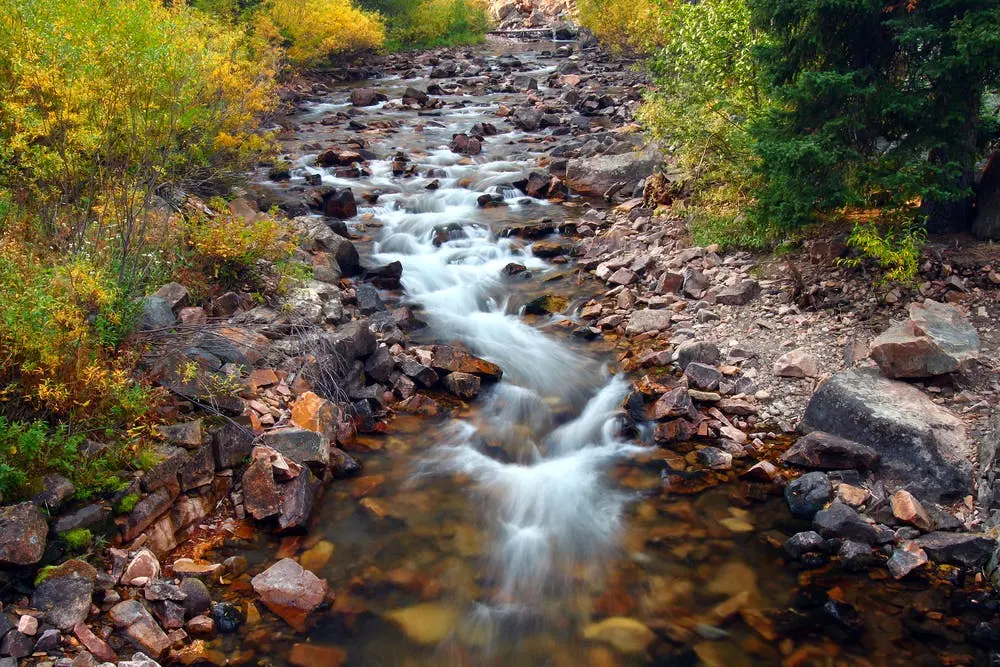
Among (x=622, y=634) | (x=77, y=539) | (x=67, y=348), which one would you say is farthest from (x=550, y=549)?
(x=67, y=348)

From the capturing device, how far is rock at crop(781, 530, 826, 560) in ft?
20.5

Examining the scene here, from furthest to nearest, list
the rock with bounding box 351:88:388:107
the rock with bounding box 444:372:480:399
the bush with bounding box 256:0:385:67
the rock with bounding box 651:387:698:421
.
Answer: the bush with bounding box 256:0:385:67
the rock with bounding box 351:88:388:107
the rock with bounding box 444:372:480:399
the rock with bounding box 651:387:698:421

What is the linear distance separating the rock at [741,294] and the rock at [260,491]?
6327 millimetres

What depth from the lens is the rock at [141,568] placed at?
208 inches

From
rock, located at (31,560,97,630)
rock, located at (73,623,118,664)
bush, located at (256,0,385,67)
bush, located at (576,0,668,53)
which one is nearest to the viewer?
rock, located at (73,623,118,664)

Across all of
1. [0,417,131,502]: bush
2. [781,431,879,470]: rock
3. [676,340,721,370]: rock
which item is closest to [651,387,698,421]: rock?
[676,340,721,370]: rock

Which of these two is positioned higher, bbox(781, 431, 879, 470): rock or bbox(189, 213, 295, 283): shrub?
bbox(189, 213, 295, 283): shrub

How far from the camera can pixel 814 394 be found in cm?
760

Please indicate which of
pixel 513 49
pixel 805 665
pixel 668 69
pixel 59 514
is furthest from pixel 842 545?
pixel 513 49

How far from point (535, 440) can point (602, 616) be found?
8.87ft

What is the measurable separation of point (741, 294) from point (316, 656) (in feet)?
22.9

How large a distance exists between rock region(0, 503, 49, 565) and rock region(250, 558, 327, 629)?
153 centimetres

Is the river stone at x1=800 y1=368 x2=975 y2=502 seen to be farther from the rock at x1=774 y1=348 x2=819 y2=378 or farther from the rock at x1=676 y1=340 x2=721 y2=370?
the rock at x1=676 y1=340 x2=721 y2=370

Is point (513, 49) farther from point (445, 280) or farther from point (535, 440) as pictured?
point (535, 440)
